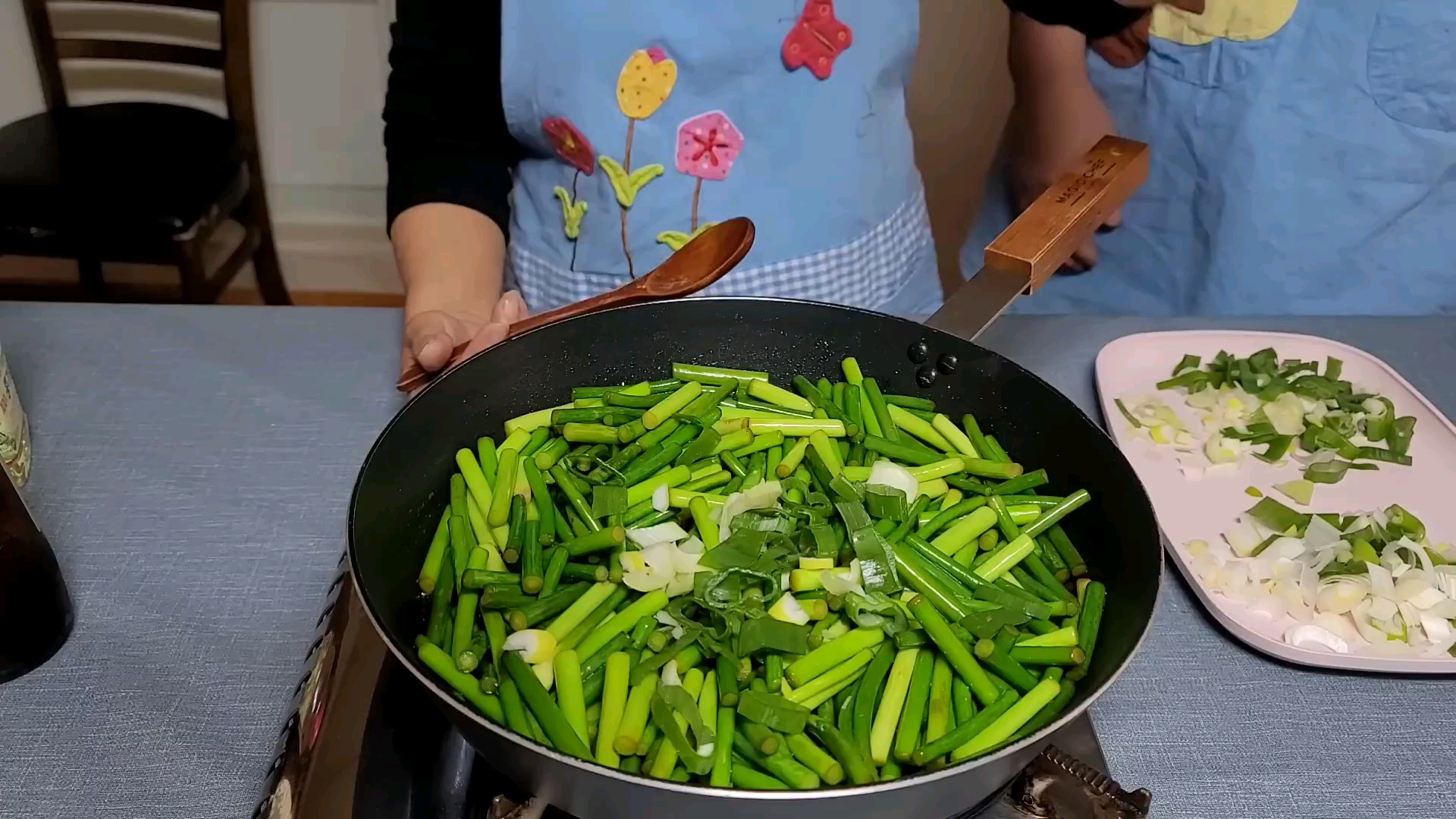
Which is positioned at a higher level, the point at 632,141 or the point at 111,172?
the point at 632,141

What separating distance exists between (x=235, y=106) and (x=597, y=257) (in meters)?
1.57

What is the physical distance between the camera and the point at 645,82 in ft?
3.65

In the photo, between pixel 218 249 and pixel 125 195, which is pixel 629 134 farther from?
pixel 218 249

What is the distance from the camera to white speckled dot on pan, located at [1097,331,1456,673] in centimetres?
82

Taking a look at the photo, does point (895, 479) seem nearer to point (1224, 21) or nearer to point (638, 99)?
point (638, 99)

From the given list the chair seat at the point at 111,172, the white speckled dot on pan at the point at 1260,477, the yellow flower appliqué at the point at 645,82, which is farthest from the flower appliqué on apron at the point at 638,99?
the chair seat at the point at 111,172

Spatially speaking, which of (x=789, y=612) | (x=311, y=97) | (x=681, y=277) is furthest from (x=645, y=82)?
(x=311, y=97)

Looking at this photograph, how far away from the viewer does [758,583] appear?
66 centimetres

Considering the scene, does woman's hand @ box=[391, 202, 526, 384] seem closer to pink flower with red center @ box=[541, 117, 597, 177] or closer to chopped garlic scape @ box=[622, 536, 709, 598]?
pink flower with red center @ box=[541, 117, 597, 177]

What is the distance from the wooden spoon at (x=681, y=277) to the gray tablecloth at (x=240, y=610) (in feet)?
0.66

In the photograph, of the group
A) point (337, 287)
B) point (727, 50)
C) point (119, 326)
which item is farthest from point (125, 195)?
point (727, 50)

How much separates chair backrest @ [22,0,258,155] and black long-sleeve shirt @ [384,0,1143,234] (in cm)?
136

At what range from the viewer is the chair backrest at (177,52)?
7.59 feet

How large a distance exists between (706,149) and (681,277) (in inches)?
11.8
